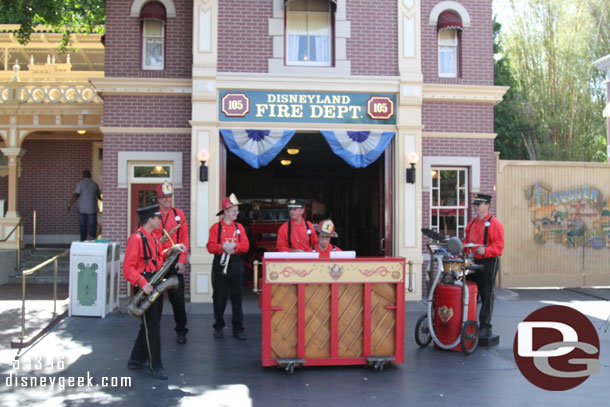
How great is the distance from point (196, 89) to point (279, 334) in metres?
5.75

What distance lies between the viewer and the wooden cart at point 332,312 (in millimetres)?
6348

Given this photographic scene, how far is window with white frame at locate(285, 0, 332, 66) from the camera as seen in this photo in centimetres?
1109

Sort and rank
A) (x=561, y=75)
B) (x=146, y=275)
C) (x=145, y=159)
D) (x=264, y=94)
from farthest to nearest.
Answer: (x=561, y=75) < (x=145, y=159) < (x=264, y=94) < (x=146, y=275)

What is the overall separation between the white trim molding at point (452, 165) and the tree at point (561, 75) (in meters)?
15.0

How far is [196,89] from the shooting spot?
1056 cm

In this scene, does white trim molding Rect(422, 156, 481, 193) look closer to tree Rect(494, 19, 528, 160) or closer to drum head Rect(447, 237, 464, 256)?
drum head Rect(447, 237, 464, 256)

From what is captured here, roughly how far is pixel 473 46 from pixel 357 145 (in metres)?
3.35

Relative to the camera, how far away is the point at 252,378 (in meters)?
6.21

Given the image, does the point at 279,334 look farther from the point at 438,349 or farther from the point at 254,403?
the point at 438,349

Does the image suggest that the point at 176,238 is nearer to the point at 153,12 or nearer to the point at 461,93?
the point at 153,12

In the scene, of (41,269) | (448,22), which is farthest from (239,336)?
(448,22)

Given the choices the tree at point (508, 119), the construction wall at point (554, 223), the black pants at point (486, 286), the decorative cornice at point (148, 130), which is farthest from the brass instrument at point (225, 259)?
the tree at point (508, 119)

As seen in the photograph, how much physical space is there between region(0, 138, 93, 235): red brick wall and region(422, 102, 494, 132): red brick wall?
9.66 metres

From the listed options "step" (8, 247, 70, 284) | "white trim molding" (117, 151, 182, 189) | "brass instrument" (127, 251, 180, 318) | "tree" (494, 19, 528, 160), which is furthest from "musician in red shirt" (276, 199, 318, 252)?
"tree" (494, 19, 528, 160)
